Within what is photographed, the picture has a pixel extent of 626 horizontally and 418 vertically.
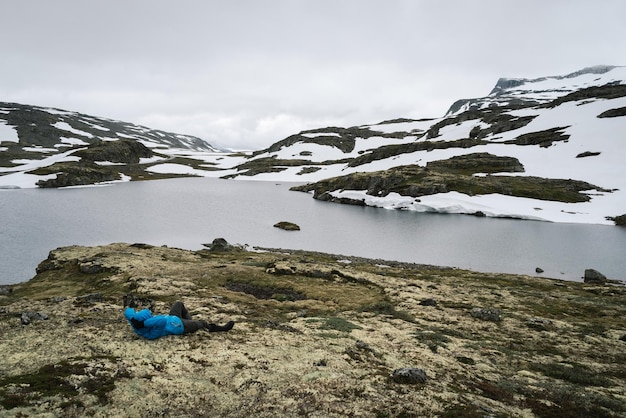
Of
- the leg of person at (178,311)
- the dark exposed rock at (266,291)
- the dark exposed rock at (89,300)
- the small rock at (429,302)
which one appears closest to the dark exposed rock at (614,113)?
the small rock at (429,302)

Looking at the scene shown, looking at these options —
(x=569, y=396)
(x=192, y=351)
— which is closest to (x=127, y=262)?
(x=192, y=351)

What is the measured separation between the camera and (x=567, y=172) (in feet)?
427

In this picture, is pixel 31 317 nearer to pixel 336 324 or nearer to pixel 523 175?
pixel 336 324

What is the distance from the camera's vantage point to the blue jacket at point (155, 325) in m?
17.9

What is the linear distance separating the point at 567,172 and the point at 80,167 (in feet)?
682

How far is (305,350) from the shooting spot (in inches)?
731

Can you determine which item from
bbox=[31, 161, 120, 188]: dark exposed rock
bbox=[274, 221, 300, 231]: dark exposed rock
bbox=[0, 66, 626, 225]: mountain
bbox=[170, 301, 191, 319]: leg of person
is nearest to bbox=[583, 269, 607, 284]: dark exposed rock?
bbox=[274, 221, 300, 231]: dark exposed rock

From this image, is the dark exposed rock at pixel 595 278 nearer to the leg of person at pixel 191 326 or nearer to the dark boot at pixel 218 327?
the dark boot at pixel 218 327

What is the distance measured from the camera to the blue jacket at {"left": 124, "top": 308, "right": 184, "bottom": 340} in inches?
705

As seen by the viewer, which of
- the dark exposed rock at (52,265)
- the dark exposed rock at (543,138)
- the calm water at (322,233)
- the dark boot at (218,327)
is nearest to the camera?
the dark boot at (218,327)

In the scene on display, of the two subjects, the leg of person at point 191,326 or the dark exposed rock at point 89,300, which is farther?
the dark exposed rock at point 89,300

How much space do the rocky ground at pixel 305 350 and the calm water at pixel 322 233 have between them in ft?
76.6

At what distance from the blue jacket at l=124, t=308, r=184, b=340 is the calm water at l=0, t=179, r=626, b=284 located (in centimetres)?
3172

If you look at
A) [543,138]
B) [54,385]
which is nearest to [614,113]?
[543,138]
